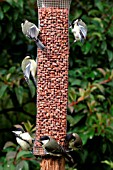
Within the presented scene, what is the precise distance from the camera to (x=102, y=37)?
17.5 ft

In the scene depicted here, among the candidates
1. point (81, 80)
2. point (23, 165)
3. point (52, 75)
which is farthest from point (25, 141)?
point (81, 80)

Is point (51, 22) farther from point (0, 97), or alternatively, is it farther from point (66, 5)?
point (0, 97)

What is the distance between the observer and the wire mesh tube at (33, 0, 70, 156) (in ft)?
11.8

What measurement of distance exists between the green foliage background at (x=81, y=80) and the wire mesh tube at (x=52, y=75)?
51.3 inches

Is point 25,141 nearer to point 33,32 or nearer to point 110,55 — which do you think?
point 33,32

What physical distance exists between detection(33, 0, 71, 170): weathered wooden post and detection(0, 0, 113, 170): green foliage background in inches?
51.3

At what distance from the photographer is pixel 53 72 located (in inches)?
142

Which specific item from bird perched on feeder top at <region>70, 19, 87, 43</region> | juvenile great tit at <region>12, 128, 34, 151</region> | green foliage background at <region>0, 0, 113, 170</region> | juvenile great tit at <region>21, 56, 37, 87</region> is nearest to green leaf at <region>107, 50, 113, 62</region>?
green foliage background at <region>0, 0, 113, 170</region>

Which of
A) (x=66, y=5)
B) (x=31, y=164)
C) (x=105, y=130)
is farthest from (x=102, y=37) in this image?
(x=66, y=5)

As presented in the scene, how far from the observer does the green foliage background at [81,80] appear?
5047 millimetres

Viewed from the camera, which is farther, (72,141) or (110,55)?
(110,55)

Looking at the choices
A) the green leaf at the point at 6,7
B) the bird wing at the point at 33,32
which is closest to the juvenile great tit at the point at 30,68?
the bird wing at the point at 33,32

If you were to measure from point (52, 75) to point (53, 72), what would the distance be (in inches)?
0.7

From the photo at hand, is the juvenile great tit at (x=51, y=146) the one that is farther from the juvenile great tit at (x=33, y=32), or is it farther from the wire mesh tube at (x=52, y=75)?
the juvenile great tit at (x=33, y=32)
